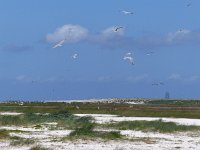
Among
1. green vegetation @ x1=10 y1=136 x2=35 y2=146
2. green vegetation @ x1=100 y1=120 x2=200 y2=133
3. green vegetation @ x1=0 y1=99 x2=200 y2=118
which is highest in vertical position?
green vegetation @ x1=0 y1=99 x2=200 y2=118

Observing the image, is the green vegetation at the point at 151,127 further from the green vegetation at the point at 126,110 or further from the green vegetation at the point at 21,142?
the green vegetation at the point at 126,110

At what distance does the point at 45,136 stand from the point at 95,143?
7724 millimetres

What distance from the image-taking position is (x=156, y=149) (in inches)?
1721

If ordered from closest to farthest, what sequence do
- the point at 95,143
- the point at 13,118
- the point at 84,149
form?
1. the point at 84,149
2. the point at 95,143
3. the point at 13,118

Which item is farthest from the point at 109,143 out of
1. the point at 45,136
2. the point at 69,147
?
the point at 45,136

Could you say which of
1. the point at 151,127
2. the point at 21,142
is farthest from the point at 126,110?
the point at 21,142

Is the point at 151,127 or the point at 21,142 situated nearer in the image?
the point at 21,142

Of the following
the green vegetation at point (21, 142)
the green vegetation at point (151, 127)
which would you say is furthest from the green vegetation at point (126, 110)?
the green vegetation at point (21, 142)

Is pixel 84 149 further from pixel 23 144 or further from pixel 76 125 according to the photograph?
pixel 76 125

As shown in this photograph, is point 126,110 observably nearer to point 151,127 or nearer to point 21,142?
point 151,127

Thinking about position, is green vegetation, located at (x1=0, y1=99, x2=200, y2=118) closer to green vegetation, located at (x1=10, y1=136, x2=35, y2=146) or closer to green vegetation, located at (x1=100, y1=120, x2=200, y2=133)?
green vegetation, located at (x1=100, y1=120, x2=200, y2=133)

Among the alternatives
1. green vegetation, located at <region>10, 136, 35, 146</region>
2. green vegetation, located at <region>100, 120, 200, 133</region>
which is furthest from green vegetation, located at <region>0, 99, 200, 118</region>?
green vegetation, located at <region>10, 136, 35, 146</region>

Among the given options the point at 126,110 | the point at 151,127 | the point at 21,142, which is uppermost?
the point at 126,110

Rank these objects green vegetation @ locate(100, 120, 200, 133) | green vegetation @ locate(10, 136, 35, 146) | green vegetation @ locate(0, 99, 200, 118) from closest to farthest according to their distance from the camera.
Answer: green vegetation @ locate(10, 136, 35, 146) < green vegetation @ locate(100, 120, 200, 133) < green vegetation @ locate(0, 99, 200, 118)
